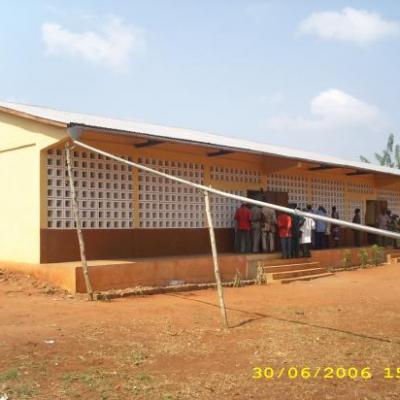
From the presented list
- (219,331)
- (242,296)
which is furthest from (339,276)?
(219,331)

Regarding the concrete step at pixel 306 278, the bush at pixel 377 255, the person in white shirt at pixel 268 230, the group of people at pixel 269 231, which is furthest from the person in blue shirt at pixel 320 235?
the person in white shirt at pixel 268 230

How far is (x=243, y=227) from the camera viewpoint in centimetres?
1327

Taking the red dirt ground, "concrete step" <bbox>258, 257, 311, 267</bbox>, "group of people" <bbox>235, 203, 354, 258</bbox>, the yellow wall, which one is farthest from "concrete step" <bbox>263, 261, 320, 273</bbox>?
the yellow wall

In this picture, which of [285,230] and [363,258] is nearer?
[285,230]

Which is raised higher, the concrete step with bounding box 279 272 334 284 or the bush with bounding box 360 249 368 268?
the bush with bounding box 360 249 368 268

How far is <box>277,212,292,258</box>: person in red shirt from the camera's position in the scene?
13.2 meters

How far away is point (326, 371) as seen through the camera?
17.1 ft

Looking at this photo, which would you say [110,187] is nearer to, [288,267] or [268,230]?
[268,230]

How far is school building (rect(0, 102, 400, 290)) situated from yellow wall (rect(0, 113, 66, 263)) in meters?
0.02

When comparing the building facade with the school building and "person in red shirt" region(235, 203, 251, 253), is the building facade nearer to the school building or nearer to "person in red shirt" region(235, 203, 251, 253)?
the school building

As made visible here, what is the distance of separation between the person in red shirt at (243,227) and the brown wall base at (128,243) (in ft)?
1.60

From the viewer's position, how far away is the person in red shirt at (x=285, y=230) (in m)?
13.2

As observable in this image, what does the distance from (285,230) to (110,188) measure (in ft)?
14.5

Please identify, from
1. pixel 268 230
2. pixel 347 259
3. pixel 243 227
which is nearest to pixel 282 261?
pixel 268 230
